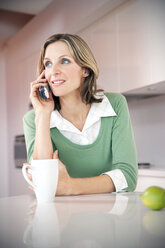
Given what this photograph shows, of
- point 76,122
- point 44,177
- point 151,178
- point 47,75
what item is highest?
point 47,75

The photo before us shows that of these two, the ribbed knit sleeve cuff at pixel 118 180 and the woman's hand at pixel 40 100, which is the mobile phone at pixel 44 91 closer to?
the woman's hand at pixel 40 100

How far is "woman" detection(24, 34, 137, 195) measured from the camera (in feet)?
4.68

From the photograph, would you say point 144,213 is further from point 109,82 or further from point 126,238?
point 109,82

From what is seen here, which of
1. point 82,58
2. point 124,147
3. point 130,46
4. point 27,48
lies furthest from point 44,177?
point 27,48

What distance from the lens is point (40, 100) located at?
5.24 ft

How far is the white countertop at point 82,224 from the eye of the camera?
1.92 feet

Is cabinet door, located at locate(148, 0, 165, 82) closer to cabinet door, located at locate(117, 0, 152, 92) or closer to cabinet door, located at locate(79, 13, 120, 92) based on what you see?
cabinet door, located at locate(117, 0, 152, 92)

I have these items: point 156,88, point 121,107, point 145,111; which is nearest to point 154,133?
point 145,111

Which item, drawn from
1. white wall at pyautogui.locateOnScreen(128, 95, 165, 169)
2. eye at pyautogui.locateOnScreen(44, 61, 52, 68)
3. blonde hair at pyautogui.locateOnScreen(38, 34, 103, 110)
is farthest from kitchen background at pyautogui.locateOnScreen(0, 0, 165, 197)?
eye at pyautogui.locateOnScreen(44, 61, 52, 68)

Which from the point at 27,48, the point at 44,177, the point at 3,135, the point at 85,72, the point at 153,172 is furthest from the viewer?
the point at 3,135

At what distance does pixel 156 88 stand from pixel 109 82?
54 cm

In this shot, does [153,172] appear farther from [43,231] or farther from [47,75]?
[43,231]

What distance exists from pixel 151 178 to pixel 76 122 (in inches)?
51.7

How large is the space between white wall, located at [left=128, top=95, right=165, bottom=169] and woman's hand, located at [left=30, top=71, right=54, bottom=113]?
1.78 meters
